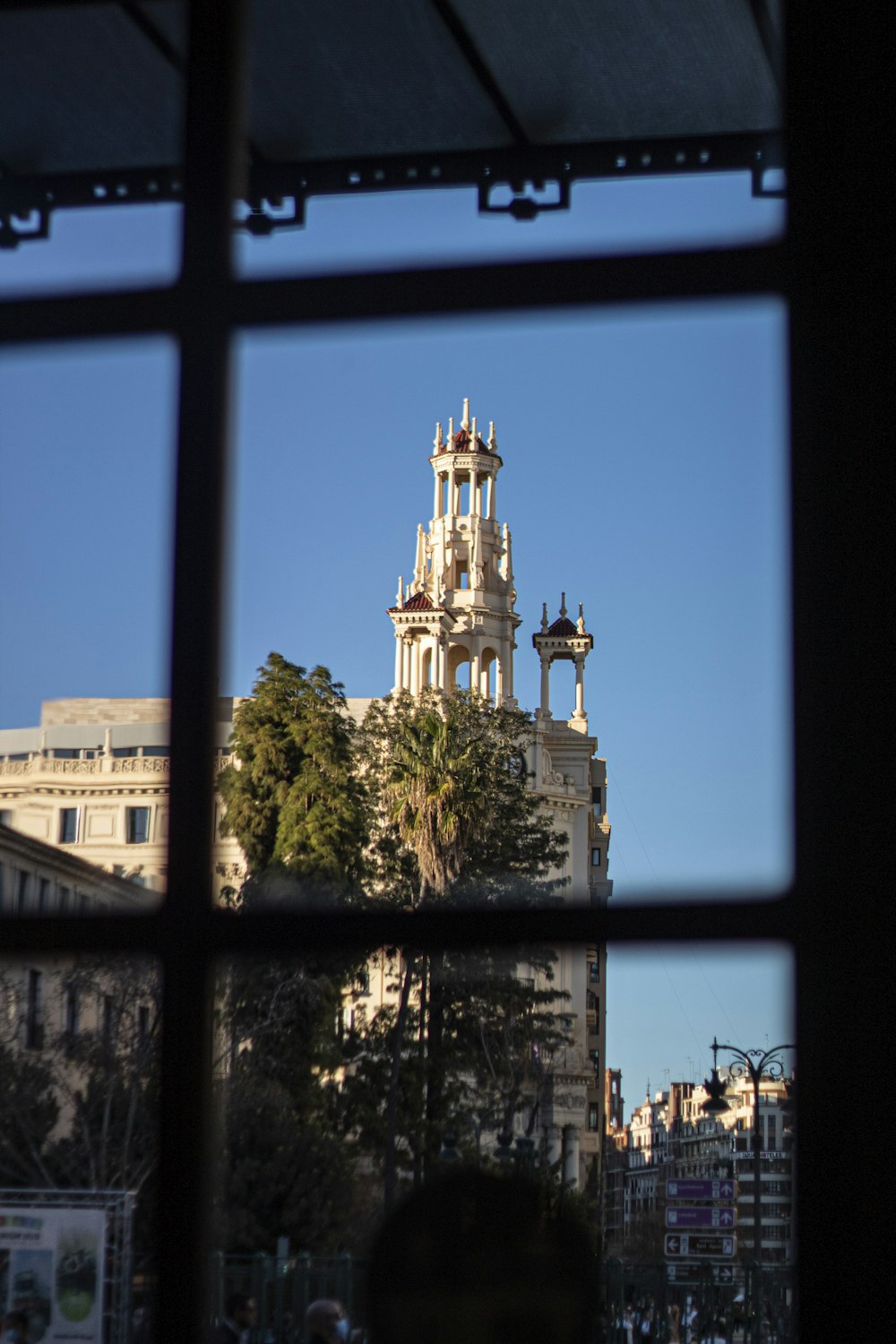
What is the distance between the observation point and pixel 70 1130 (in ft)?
7.64

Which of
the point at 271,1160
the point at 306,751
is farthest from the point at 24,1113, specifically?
the point at 306,751

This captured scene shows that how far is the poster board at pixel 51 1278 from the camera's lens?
45.1 inches

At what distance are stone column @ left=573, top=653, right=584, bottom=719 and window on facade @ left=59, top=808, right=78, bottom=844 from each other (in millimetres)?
28983

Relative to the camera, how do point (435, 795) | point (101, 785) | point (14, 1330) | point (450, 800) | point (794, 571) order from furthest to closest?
point (450, 800) → point (435, 795) → point (101, 785) → point (14, 1330) → point (794, 571)

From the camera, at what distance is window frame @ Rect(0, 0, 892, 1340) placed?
681mm

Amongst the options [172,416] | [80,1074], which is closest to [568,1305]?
[172,416]

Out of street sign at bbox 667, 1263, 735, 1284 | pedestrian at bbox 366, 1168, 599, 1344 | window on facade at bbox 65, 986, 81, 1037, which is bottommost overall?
street sign at bbox 667, 1263, 735, 1284

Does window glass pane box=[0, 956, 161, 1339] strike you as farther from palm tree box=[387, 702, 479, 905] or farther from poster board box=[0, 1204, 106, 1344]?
palm tree box=[387, 702, 479, 905]

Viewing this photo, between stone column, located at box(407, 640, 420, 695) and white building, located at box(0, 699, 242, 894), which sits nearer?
white building, located at box(0, 699, 242, 894)

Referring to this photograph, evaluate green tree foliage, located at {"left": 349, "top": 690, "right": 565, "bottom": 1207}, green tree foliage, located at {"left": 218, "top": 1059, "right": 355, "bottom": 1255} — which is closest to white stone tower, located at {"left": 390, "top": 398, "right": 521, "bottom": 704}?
green tree foliage, located at {"left": 349, "top": 690, "right": 565, "bottom": 1207}

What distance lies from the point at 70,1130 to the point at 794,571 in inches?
75.7

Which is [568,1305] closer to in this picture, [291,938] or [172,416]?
[291,938]

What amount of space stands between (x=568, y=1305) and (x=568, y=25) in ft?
3.05

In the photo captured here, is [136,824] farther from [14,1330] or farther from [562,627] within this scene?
[562,627]
